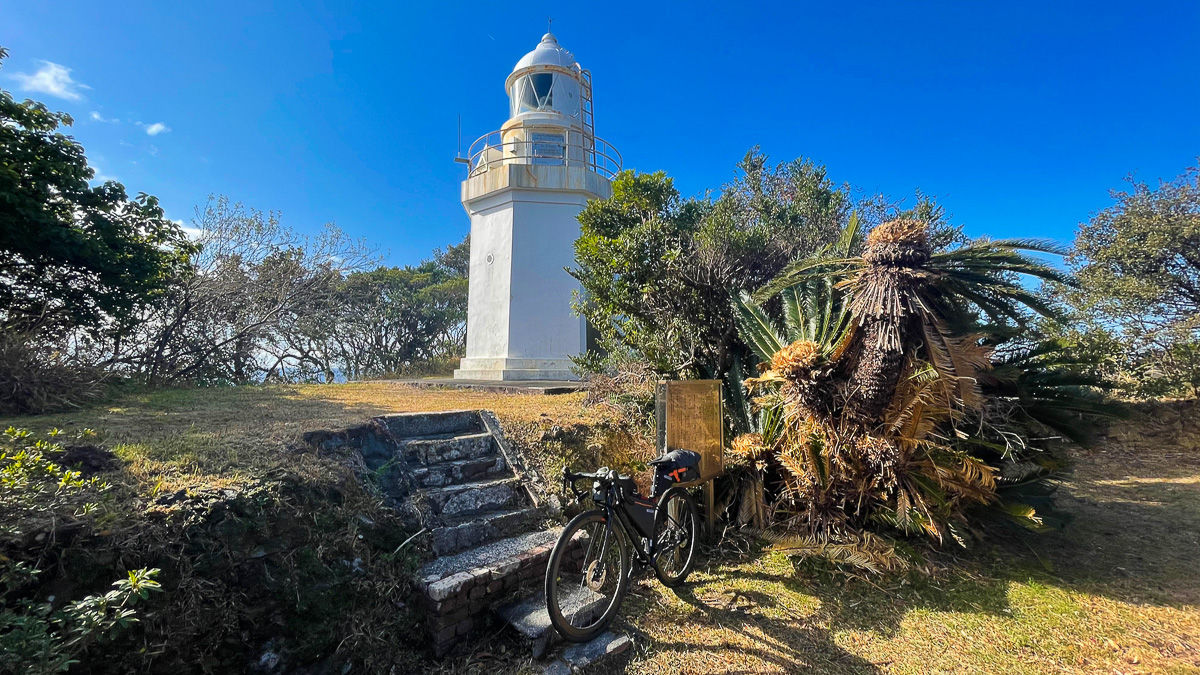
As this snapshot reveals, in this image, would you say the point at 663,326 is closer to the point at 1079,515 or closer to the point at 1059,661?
the point at 1059,661

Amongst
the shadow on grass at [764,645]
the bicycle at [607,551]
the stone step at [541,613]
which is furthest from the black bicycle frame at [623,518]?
the shadow on grass at [764,645]

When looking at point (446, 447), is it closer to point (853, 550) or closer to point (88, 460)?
point (88, 460)

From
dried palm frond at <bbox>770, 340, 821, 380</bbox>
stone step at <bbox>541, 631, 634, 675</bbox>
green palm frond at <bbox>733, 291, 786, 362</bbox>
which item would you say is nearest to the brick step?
stone step at <bbox>541, 631, 634, 675</bbox>

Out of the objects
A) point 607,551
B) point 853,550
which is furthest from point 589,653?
point 853,550

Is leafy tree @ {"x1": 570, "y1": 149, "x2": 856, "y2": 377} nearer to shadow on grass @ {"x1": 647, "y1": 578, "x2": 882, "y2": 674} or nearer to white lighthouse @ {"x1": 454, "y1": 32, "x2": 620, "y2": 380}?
shadow on grass @ {"x1": 647, "y1": 578, "x2": 882, "y2": 674}

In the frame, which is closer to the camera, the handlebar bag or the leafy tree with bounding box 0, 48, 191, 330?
the handlebar bag

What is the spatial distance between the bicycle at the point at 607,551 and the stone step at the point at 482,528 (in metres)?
0.50

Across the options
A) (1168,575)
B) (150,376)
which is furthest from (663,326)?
(150,376)

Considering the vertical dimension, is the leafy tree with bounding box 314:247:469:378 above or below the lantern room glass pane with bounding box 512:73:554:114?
below

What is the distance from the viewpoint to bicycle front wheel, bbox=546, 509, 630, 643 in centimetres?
290

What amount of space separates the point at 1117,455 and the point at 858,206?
619 cm

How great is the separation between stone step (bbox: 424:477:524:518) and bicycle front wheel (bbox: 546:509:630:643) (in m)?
0.73

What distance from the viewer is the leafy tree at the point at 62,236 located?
5.73 meters

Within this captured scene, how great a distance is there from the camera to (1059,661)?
2.88 metres
